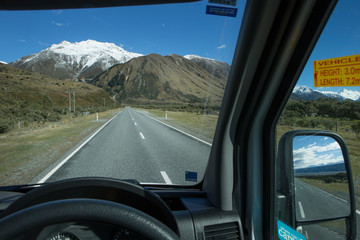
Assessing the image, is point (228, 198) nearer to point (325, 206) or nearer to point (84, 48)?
point (325, 206)

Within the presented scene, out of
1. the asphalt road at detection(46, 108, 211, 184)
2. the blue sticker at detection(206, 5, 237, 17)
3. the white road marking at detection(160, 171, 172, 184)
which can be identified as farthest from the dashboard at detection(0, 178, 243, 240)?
Answer: the white road marking at detection(160, 171, 172, 184)

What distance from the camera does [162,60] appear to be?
3385 millimetres

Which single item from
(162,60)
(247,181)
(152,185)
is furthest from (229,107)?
(162,60)

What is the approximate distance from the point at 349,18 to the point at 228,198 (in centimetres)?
144

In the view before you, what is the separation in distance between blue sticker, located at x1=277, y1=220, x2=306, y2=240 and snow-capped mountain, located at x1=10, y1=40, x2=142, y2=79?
2.45 metres

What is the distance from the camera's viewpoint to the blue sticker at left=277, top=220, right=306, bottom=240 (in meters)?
1.66

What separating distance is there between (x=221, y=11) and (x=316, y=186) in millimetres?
1371

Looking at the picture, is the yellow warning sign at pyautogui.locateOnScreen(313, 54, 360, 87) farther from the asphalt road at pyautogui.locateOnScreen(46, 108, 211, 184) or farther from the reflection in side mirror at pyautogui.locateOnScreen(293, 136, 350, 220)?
the asphalt road at pyautogui.locateOnScreen(46, 108, 211, 184)

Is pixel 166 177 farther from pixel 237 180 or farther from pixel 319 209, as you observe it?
pixel 319 209

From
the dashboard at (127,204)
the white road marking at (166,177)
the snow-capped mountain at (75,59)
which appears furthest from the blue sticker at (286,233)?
the white road marking at (166,177)

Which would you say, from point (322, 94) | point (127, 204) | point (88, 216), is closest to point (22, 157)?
point (127, 204)

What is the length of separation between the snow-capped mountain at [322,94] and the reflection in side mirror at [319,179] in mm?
240

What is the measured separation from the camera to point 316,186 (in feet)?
4.83

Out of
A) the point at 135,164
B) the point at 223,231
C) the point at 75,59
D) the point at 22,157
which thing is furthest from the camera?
the point at 135,164
